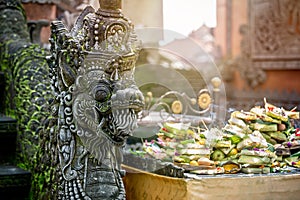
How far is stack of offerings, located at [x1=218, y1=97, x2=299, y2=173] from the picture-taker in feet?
10.4

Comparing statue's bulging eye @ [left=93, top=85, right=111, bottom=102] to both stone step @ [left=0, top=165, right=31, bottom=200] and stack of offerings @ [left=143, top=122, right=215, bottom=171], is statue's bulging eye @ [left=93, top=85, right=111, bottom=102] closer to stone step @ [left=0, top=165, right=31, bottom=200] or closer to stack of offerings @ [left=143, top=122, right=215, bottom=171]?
stone step @ [left=0, top=165, right=31, bottom=200]

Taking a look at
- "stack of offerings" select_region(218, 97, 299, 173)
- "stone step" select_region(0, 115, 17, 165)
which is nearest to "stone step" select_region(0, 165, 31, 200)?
"stone step" select_region(0, 115, 17, 165)

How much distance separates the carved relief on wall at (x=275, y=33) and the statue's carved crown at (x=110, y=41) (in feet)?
28.1

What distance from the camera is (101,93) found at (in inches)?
90.7

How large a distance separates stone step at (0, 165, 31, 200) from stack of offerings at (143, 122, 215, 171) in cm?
69

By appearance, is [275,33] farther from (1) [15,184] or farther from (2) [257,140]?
(1) [15,184]

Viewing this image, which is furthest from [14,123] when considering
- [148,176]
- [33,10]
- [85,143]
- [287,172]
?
[33,10]

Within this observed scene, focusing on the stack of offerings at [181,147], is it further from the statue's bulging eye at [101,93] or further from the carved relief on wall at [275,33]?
the carved relief on wall at [275,33]

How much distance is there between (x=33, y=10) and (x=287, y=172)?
2.32 meters

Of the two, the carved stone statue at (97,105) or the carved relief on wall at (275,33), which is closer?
the carved stone statue at (97,105)

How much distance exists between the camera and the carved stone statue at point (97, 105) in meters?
2.30

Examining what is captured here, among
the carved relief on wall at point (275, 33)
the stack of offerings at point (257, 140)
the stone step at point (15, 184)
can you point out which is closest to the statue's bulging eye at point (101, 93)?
the stone step at point (15, 184)

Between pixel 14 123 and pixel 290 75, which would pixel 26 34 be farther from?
pixel 290 75

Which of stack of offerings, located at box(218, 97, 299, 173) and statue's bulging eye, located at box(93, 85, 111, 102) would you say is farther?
stack of offerings, located at box(218, 97, 299, 173)
